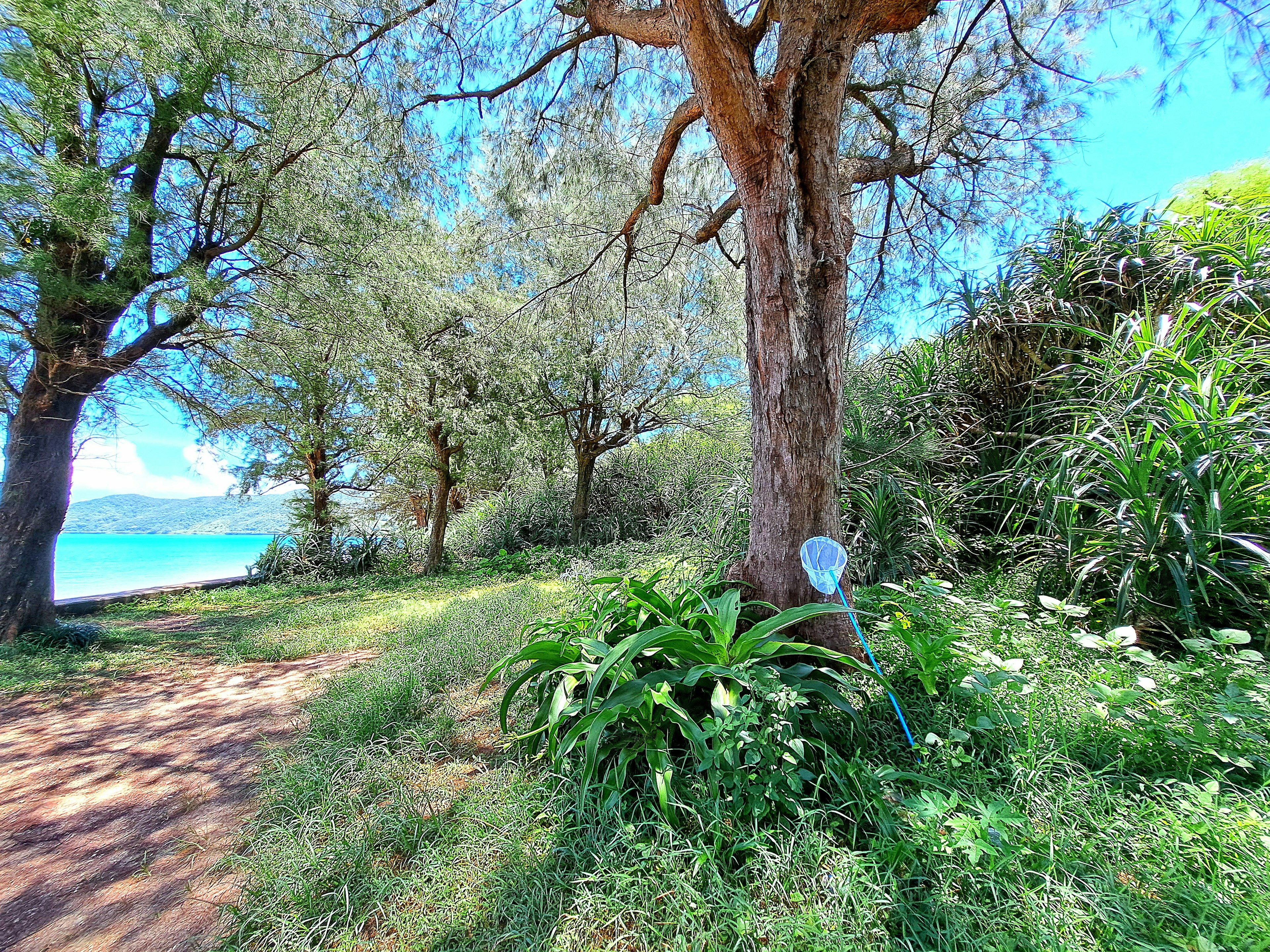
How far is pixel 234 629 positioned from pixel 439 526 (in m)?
3.60

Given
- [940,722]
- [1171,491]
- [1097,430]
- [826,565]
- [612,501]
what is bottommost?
[940,722]

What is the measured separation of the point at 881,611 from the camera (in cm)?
228

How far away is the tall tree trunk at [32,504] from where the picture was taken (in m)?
4.35

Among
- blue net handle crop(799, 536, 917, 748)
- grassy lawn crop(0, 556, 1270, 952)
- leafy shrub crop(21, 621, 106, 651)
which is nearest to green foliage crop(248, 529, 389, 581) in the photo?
leafy shrub crop(21, 621, 106, 651)

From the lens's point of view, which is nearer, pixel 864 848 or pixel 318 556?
pixel 864 848

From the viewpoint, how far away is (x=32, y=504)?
4.44 metres

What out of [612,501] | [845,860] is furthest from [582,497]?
[845,860]

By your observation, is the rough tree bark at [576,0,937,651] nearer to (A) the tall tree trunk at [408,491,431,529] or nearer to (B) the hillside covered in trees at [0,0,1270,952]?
(B) the hillside covered in trees at [0,0,1270,952]

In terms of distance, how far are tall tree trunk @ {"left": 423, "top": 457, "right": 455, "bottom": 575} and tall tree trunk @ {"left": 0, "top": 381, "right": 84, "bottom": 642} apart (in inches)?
167

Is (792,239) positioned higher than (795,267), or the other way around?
(792,239)

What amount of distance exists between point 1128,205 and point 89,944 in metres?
5.97

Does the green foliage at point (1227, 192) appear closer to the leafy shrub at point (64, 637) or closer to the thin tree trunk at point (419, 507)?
the leafy shrub at point (64, 637)

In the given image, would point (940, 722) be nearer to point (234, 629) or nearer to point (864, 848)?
point (864, 848)

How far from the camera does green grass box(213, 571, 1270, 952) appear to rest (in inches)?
41.1
